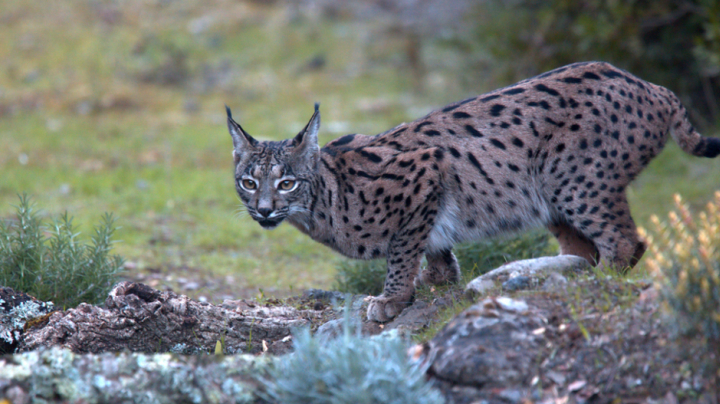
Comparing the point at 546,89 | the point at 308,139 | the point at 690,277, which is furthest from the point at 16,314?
the point at 546,89

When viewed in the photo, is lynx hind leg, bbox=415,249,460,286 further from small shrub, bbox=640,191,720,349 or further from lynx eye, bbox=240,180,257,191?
small shrub, bbox=640,191,720,349

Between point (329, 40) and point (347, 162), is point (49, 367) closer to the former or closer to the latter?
point (347, 162)

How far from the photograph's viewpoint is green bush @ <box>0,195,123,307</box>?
5863 millimetres

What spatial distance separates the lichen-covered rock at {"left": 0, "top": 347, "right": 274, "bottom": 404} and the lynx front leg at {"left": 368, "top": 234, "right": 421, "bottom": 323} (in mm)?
1930

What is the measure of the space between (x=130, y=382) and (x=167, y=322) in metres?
1.25

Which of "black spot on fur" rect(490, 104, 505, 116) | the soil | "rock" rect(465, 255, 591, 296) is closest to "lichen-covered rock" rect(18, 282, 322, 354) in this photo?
"rock" rect(465, 255, 591, 296)

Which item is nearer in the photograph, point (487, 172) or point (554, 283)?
point (554, 283)

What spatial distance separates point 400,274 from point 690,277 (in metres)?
2.66

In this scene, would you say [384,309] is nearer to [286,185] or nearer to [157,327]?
[286,185]

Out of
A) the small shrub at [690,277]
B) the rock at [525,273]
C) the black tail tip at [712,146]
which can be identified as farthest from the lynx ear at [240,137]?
the black tail tip at [712,146]

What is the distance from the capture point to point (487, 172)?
6.09 meters

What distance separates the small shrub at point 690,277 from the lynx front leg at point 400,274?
242 cm

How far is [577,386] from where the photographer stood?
3.86 metres

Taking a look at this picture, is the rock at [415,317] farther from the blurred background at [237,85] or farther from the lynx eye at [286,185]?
the blurred background at [237,85]
